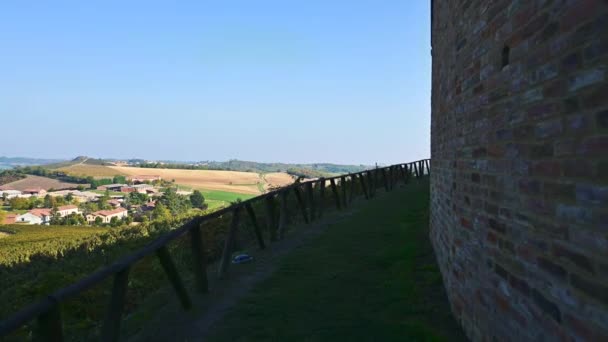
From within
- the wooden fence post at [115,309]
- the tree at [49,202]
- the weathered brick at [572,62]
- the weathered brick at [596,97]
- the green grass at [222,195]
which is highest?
the weathered brick at [572,62]

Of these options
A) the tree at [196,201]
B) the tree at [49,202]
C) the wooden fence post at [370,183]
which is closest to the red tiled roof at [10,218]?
the tree at [49,202]

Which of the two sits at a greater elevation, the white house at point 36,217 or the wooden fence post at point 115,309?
the wooden fence post at point 115,309

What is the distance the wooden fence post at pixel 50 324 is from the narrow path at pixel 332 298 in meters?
1.47

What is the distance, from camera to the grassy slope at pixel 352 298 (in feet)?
13.7

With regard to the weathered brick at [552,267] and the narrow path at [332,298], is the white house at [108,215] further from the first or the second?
the weathered brick at [552,267]

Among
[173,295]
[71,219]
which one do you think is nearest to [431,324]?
[173,295]

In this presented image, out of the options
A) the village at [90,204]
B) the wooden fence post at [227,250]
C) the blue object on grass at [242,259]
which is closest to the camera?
the wooden fence post at [227,250]

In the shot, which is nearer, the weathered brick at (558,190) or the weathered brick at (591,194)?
the weathered brick at (591,194)

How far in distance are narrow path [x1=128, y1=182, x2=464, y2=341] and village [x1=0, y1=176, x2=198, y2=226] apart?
1617 inches

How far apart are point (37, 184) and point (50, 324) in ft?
406

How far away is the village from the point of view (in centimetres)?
6172

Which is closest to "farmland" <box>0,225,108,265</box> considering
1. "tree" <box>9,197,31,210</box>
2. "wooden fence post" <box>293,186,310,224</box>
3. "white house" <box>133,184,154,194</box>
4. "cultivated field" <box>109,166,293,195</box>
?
"wooden fence post" <box>293,186,310,224</box>

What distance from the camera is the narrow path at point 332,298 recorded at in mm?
4219

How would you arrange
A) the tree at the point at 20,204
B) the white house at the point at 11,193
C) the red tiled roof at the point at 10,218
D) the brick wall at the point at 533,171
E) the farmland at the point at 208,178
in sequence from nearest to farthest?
the brick wall at the point at 533,171 < the red tiled roof at the point at 10,218 < the tree at the point at 20,204 < the white house at the point at 11,193 < the farmland at the point at 208,178
